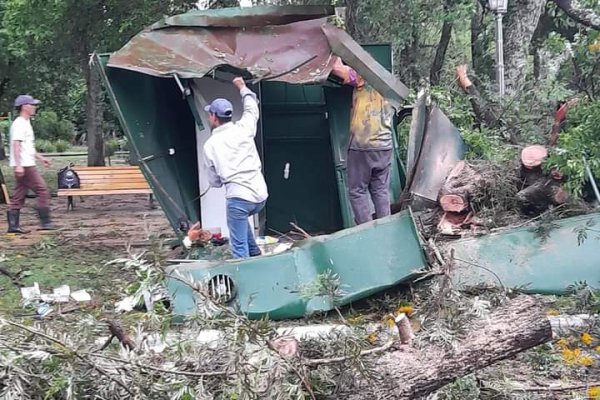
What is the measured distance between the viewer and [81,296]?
22.5 ft

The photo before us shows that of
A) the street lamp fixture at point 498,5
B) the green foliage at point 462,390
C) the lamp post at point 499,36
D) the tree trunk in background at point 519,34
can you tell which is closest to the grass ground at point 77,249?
the green foliage at point 462,390

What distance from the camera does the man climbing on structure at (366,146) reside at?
757 cm

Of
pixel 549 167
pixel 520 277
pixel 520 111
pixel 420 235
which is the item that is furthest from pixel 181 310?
pixel 520 111

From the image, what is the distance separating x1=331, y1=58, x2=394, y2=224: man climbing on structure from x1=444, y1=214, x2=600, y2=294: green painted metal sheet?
4.50ft

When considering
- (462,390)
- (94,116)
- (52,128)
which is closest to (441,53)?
(94,116)

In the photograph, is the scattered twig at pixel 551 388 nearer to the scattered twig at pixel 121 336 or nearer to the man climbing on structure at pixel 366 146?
the scattered twig at pixel 121 336

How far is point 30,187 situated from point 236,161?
14.2ft

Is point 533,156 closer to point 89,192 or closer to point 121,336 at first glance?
point 121,336

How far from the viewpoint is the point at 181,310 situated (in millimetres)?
5699

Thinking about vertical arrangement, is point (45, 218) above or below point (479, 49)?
below

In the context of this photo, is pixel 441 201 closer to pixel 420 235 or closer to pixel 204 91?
pixel 420 235

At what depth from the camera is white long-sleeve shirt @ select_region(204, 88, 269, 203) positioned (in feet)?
22.2

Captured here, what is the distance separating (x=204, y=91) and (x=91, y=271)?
2.16 meters

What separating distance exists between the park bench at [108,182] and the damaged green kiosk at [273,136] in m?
5.26
